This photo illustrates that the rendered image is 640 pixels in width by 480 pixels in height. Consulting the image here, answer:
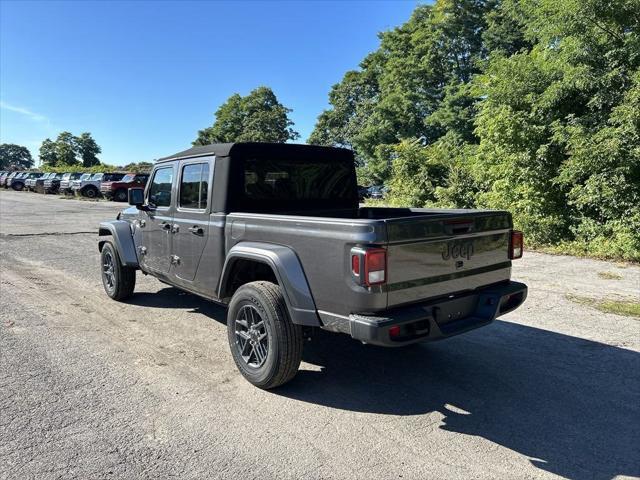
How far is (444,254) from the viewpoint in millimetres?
3508

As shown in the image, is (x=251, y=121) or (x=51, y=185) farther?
(x=251, y=121)

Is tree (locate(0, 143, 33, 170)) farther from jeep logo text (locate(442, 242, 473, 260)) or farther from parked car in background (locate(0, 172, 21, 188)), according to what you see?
jeep logo text (locate(442, 242, 473, 260))

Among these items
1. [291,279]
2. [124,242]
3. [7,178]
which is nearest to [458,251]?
[291,279]

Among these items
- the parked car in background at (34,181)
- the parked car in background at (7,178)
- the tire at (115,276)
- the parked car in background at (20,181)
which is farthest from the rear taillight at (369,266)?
the parked car in background at (7,178)

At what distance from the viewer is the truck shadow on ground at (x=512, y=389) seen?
3030 millimetres

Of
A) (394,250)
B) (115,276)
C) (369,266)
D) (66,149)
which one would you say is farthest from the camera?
(66,149)

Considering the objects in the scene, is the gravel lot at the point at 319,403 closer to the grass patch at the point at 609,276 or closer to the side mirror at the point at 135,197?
the side mirror at the point at 135,197

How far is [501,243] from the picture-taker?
4.11m

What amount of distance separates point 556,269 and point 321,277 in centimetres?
737

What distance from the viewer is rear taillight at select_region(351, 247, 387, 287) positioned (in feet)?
9.92

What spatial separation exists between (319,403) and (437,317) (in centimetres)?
112

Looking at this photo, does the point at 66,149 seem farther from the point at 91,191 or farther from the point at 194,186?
the point at 194,186

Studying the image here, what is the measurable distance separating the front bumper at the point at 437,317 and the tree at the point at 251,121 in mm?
55685

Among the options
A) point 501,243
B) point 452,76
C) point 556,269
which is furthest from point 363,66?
point 501,243
